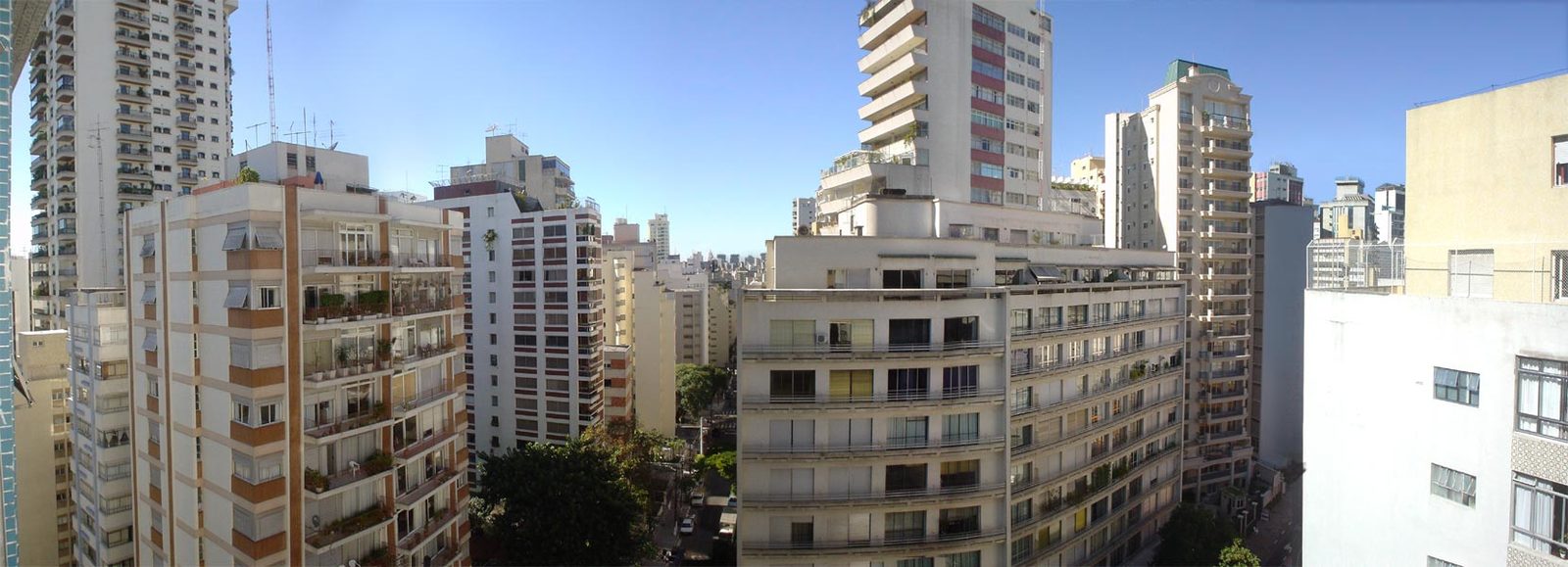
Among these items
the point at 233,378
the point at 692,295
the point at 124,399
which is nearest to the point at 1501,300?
the point at 233,378

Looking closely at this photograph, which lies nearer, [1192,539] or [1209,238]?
[1192,539]

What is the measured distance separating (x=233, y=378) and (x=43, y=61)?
45041 mm

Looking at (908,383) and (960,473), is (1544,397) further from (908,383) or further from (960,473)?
(960,473)

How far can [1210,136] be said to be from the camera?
4325 cm

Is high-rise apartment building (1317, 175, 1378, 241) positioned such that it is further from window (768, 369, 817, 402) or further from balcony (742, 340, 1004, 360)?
window (768, 369, 817, 402)

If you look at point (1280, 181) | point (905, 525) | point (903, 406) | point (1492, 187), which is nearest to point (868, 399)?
point (903, 406)

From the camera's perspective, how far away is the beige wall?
33.5 ft

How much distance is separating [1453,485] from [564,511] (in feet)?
84.9

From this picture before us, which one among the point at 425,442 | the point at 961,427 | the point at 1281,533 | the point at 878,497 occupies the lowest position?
the point at 1281,533

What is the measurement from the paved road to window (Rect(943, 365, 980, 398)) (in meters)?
25.1

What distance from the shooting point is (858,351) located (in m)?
20.6

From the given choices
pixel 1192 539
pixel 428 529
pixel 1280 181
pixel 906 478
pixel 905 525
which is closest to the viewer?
pixel 428 529

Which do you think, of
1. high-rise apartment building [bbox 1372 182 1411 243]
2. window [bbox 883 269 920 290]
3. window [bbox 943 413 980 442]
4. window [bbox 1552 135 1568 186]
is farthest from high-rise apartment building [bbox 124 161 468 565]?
high-rise apartment building [bbox 1372 182 1411 243]

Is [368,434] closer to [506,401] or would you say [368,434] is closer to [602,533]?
[602,533]
